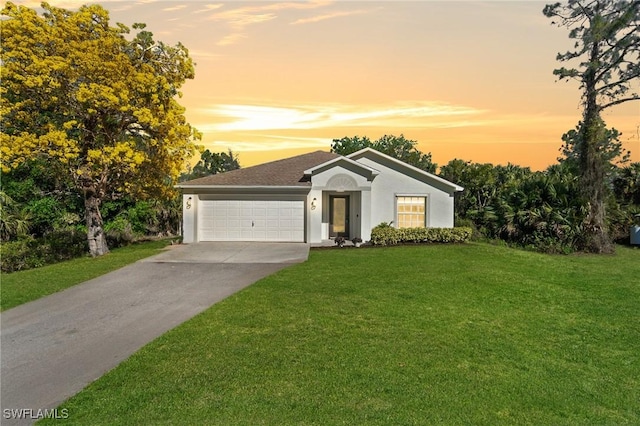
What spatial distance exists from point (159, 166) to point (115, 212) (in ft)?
37.1

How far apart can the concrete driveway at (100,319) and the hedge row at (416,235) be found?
4.95m

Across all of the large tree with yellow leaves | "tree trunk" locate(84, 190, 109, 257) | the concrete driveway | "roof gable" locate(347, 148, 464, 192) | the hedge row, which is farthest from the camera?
"roof gable" locate(347, 148, 464, 192)

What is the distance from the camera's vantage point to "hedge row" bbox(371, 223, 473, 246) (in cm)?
1984

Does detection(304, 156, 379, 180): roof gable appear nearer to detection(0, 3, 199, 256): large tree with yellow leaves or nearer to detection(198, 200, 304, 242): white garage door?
detection(198, 200, 304, 242): white garage door

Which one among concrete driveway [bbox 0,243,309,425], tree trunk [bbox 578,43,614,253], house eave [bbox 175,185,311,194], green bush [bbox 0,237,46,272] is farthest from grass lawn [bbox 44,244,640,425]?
green bush [bbox 0,237,46,272]

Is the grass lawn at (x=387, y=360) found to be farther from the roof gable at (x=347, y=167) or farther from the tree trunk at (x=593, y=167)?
the tree trunk at (x=593, y=167)

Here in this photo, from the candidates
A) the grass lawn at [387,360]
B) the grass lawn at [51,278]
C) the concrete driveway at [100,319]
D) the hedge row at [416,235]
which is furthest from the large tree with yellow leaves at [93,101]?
the grass lawn at [387,360]

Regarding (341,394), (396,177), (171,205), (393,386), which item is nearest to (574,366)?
(393,386)

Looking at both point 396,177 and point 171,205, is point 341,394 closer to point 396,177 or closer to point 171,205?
point 396,177

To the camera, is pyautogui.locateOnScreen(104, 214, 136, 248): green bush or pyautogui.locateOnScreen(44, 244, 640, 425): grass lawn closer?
pyautogui.locateOnScreen(44, 244, 640, 425): grass lawn

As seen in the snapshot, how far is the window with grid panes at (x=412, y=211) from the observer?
21.2 meters

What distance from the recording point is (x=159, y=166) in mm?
19141

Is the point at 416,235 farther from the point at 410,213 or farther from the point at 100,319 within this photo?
the point at 100,319

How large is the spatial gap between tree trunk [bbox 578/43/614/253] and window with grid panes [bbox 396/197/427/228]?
26.3ft
